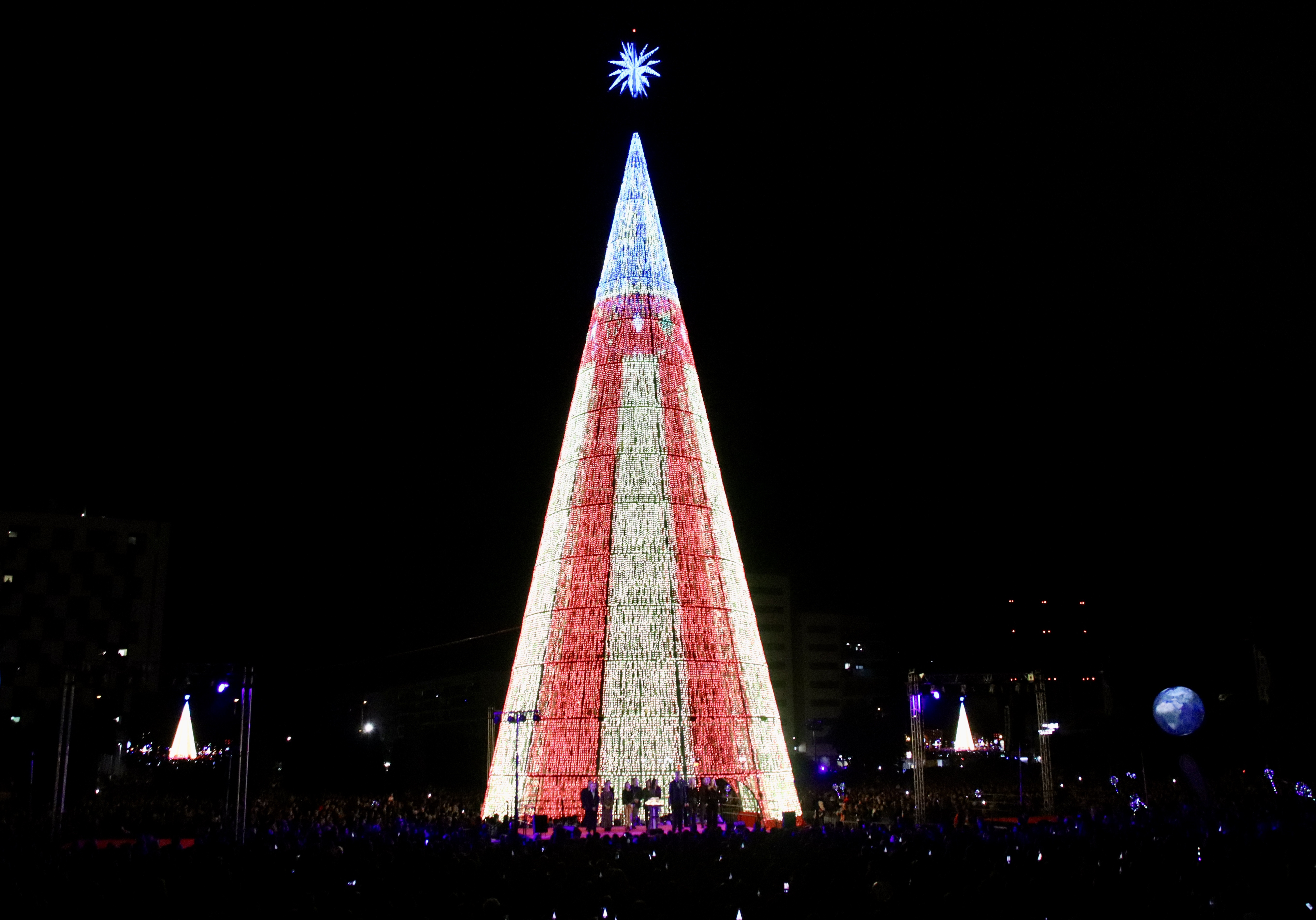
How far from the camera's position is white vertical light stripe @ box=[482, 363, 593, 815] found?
20.2 m

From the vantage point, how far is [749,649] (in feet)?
68.1

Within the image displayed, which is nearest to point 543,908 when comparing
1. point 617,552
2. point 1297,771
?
point 617,552

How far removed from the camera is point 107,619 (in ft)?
194

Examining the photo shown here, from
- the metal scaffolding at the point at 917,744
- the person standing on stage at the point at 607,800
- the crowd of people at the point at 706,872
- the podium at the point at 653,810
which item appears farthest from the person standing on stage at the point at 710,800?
the metal scaffolding at the point at 917,744

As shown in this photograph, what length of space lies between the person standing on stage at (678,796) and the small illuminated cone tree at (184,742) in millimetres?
30148

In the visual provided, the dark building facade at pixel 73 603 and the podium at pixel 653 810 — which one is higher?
the dark building facade at pixel 73 603

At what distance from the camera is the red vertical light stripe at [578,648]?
1959 cm

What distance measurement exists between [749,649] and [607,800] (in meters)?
3.74

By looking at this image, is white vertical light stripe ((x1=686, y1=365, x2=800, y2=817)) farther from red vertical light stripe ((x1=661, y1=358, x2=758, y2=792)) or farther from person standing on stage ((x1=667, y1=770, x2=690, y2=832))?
person standing on stage ((x1=667, y1=770, x2=690, y2=832))

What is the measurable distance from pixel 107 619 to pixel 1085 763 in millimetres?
47041

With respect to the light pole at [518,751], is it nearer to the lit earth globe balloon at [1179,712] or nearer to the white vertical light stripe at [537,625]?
the white vertical light stripe at [537,625]

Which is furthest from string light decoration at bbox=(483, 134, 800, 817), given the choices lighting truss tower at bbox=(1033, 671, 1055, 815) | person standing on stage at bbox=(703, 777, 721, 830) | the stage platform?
lighting truss tower at bbox=(1033, 671, 1055, 815)

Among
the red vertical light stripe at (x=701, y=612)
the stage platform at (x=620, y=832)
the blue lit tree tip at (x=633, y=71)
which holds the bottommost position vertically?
the stage platform at (x=620, y=832)

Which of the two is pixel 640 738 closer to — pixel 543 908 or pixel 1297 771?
pixel 543 908
